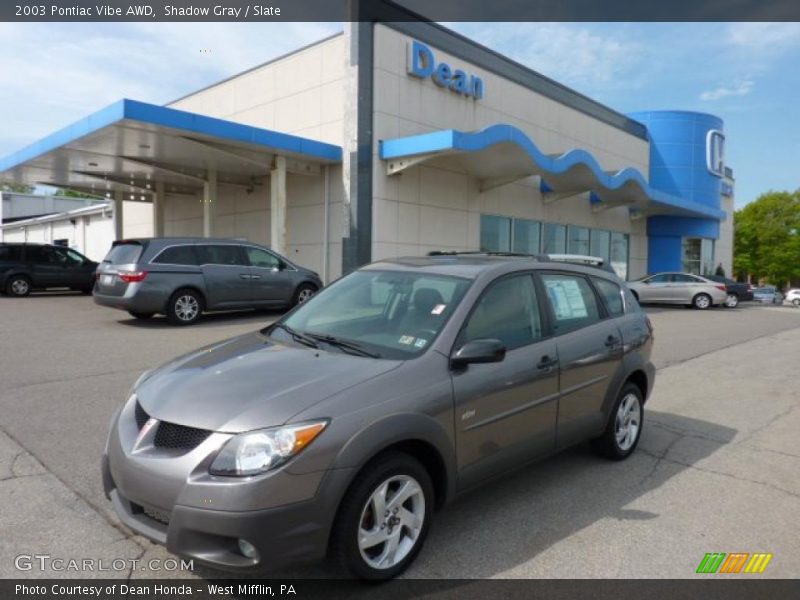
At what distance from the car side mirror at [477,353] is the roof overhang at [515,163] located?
1208 centimetres

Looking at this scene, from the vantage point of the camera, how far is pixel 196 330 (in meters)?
11.0

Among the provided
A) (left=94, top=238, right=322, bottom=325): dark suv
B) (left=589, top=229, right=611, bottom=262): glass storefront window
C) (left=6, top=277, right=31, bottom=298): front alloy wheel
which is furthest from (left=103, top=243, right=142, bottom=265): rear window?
(left=589, top=229, right=611, bottom=262): glass storefront window

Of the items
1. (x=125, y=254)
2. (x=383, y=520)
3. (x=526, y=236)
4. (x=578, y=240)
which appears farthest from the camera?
(x=578, y=240)

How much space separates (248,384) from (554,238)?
22.1 meters

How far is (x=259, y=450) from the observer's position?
2602 mm

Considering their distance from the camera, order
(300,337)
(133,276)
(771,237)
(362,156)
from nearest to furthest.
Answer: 1. (300,337)
2. (133,276)
3. (362,156)
4. (771,237)

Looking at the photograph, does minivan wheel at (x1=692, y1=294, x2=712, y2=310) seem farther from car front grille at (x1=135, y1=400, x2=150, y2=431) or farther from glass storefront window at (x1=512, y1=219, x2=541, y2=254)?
car front grille at (x1=135, y1=400, x2=150, y2=431)

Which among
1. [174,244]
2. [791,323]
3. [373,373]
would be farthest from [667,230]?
[373,373]

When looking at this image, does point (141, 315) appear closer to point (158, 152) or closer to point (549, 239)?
point (158, 152)

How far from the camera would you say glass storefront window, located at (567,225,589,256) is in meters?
24.8

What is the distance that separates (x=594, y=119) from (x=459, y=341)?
25.1 metres

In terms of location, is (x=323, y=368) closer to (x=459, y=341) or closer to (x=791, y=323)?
(x=459, y=341)

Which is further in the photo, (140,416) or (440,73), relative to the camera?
(440,73)

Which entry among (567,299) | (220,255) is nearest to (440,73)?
(220,255)
